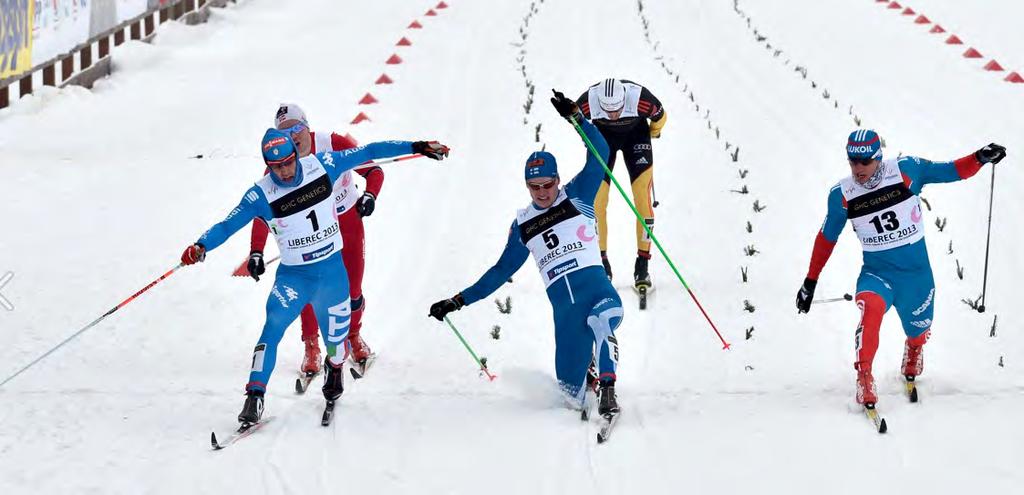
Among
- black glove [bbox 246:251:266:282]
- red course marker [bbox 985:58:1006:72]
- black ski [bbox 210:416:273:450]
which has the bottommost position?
black ski [bbox 210:416:273:450]

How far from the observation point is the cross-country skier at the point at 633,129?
29.8 feet

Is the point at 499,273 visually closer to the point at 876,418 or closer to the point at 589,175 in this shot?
the point at 589,175

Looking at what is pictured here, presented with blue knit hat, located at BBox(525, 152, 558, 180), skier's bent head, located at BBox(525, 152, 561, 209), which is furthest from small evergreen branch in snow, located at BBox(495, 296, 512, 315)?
blue knit hat, located at BBox(525, 152, 558, 180)

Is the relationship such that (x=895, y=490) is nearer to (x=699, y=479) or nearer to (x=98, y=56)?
(x=699, y=479)

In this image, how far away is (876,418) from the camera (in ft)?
22.2

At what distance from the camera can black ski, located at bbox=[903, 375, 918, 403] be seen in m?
7.09

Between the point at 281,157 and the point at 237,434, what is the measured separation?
63.6 inches

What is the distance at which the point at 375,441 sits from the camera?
6.85 m

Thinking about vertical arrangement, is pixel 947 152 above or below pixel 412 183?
above

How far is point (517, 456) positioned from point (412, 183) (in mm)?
5895

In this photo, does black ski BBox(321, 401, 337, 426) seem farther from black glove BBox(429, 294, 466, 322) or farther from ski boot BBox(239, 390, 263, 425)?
black glove BBox(429, 294, 466, 322)

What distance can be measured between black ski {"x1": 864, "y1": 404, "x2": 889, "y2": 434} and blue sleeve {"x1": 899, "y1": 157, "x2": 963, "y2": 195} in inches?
52.2

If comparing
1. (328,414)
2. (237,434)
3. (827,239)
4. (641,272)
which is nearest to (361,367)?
(328,414)

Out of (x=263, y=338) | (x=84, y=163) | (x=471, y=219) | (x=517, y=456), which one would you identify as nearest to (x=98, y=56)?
(x=84, y=163)
